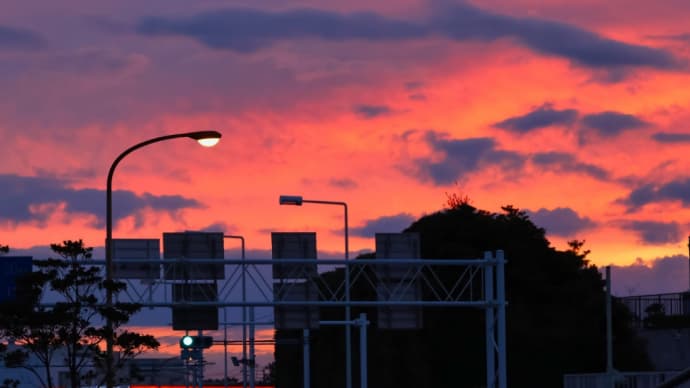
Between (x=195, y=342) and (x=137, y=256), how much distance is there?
23847mm

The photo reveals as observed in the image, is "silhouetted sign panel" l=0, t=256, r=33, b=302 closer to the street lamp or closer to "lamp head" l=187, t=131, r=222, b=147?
the street lamp

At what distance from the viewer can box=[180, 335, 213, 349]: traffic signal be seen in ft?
231

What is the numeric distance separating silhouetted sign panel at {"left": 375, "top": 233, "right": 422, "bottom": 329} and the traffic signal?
21099mm

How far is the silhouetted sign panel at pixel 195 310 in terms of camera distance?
48.9m

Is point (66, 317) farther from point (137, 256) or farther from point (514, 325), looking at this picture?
point (514, 325)

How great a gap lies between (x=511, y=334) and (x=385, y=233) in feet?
88.3

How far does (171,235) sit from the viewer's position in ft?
158

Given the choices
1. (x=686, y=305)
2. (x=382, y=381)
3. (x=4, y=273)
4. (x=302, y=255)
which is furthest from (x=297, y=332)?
(x=4, y=273)

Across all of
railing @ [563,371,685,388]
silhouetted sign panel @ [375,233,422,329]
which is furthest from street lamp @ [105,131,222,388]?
railing @ [563,371,685,388]

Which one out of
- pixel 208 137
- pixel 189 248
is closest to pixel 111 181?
pixel 208 137

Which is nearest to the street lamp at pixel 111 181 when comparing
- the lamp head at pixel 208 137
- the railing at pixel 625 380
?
the lamp head at pixel 208 137

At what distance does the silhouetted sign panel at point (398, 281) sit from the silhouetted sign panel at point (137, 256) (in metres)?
8.34

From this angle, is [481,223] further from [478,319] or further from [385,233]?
[385,233]

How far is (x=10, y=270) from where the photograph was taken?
41312mm
